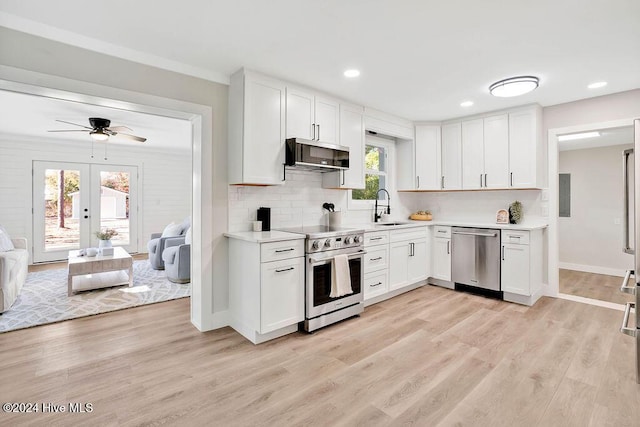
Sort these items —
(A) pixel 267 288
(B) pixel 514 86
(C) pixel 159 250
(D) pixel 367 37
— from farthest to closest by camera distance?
1. (C) pixel 159 250
2. (B) pixel 514 86
3. (A) pixel 267 288
4. (D) pixel 367 37

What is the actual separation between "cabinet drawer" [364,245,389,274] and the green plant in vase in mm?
1874

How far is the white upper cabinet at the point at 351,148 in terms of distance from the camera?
3949mm

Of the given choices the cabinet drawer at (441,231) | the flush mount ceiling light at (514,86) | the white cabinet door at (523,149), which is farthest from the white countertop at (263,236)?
the white cabinet door at (523,149)

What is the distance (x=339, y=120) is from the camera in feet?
12.8

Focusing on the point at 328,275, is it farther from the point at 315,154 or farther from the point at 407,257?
the point at 407,257

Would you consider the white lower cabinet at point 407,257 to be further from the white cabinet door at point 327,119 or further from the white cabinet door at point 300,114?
the white cabinet door at point 300,114

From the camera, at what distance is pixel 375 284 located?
3898 mm

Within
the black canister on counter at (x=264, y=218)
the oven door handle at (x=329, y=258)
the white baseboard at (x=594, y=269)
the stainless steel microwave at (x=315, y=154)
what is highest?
the stainless steel microwave at (x=315, y=154)

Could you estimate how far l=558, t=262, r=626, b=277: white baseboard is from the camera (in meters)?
5.45

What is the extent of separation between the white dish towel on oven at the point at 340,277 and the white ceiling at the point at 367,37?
1892mm

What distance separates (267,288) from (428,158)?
11.3 ft

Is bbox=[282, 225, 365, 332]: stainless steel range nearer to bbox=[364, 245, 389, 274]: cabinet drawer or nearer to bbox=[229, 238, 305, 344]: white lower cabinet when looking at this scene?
bbox=[229, 238, 305, 344]: white lower cabinet

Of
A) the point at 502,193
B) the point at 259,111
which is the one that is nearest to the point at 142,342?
the point at 259,111

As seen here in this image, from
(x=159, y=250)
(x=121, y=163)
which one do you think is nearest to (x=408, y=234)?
(x=159, y=250)
